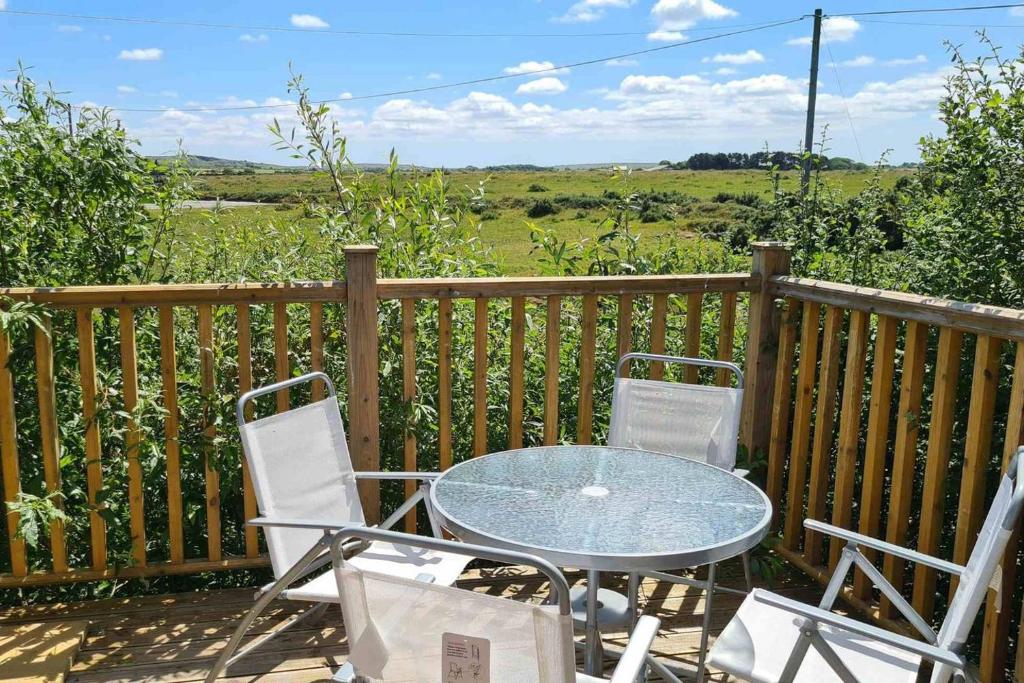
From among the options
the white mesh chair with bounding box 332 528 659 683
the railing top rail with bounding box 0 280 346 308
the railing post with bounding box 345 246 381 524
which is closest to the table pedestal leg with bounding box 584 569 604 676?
the white mesh chair with bounding box 332 528 659 683

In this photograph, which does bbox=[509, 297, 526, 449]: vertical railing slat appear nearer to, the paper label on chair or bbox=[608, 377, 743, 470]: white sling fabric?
bbox=[608, 377, 743, 470]: white sling fabric

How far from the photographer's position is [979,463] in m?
2.62

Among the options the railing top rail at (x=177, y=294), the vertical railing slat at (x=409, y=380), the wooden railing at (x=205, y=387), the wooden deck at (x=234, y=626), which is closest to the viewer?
the wooden deck at (x=234, y=626)

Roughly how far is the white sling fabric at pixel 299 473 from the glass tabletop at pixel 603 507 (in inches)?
23.0

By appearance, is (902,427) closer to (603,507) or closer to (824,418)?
(824,418)

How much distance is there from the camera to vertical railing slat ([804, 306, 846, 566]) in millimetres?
3311

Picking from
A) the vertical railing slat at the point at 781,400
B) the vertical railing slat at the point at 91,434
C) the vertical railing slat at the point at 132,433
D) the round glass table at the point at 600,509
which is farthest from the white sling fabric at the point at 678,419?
the vertical railing slat at the point at 91,434

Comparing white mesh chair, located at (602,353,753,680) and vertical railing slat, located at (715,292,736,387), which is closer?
white mesh chair, located at (602,353,753,680)

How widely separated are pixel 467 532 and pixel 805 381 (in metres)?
2.02

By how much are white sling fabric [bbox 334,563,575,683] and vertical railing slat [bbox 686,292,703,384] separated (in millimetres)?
2385

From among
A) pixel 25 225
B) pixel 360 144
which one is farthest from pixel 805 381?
pixel 25 225

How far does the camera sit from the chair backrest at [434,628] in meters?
1.34

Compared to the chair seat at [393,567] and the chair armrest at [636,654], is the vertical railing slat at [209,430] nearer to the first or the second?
the chair seat at [393,567]

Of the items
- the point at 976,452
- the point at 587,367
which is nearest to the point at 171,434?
the point at 587,367
